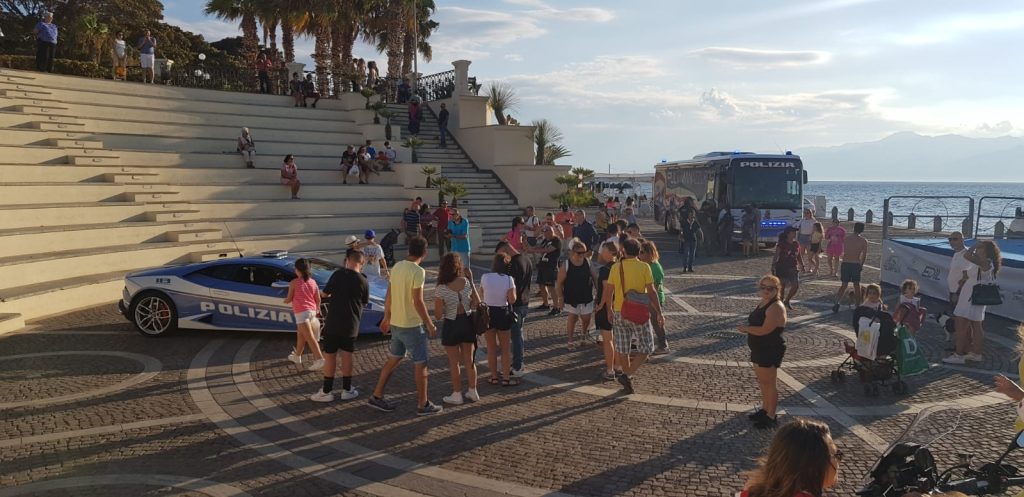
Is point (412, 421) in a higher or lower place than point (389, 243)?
lower

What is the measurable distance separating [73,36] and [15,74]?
9911 millimetres

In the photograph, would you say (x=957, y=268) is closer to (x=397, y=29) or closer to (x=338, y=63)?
(x=397, y=29)

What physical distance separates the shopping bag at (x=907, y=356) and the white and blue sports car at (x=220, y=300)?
682cm

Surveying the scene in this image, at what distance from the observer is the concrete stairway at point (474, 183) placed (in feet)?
77.8

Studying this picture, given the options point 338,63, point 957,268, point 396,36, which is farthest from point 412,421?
point 396,36

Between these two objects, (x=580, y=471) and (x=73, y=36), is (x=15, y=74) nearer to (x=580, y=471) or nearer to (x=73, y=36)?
(x=73, y=36)

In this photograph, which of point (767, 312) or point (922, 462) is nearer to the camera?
point (922, 462)

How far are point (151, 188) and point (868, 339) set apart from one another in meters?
16.4

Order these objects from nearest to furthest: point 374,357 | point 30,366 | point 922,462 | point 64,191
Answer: point 922,462, point 30,366, point 374,357, point 64,191

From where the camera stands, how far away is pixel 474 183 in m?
26.6

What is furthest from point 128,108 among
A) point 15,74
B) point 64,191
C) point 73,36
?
point 73,36

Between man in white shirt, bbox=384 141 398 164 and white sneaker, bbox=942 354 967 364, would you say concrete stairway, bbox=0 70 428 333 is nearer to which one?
man in white shirt, bbox=384 141 398 164

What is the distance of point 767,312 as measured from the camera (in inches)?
259

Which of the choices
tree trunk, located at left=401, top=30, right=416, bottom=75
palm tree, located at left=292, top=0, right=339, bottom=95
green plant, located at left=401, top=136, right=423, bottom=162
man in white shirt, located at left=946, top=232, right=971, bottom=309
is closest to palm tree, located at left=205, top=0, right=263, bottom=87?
palm tree, located at left=292, top=0, right=339, bottom=95
